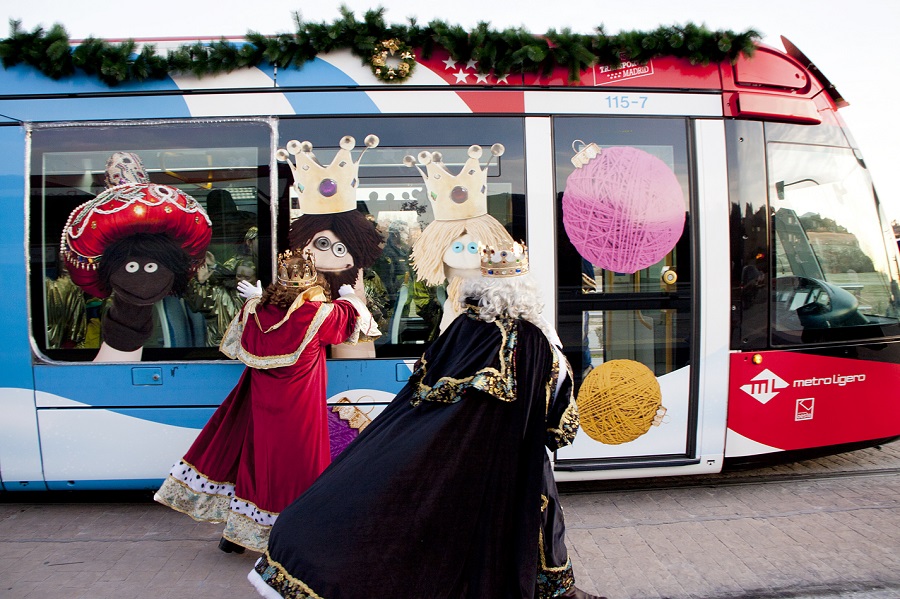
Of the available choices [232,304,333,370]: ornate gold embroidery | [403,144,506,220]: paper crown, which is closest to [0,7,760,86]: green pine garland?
[403,144,506,220]: paper crown

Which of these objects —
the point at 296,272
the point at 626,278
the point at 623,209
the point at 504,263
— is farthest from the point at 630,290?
the point at 296,272

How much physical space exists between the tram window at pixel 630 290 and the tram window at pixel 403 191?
0.39 m

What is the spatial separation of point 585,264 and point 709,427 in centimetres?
138

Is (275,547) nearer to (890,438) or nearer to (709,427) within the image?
(709,427)

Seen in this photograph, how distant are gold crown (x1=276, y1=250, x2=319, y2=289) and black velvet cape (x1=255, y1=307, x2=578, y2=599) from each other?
1324 millimetres

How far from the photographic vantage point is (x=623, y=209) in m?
4.03

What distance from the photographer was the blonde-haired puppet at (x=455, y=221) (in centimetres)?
391

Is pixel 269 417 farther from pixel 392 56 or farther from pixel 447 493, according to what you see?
pixel 392 56

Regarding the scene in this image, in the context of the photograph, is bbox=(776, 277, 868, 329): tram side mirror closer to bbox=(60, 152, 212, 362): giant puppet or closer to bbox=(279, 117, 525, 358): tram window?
bbox=(279, 117, 525, 358): tram window

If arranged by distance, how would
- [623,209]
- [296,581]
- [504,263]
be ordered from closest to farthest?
[296,581]
[504,263]
[623,209]

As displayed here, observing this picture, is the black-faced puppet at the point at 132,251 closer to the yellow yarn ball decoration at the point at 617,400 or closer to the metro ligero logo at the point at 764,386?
the yellow yarn ball decoration at the point at 617,400

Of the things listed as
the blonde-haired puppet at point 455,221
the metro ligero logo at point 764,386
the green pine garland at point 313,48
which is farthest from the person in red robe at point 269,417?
the metro ligero logo at point 764,386

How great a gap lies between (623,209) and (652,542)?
6.79ft

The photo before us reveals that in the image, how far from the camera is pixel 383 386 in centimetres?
397
